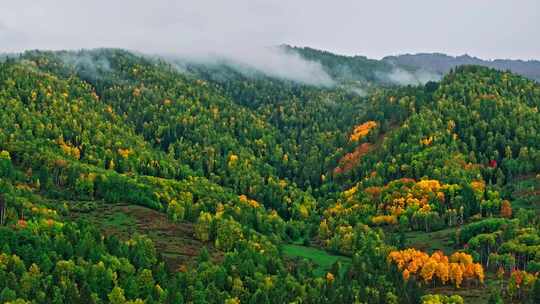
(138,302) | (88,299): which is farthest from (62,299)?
(138,302)

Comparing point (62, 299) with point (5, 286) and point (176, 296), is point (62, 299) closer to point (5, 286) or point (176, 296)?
point (5, 286)

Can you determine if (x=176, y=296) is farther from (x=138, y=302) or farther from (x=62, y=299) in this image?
(x=62, y=299)

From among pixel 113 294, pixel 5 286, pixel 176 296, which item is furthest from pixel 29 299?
pixel 176 296

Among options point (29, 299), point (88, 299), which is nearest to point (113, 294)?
point (88, 299)

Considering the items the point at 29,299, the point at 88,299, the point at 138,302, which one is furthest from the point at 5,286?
the point at 138,302

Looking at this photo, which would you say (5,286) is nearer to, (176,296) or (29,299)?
(29,299)

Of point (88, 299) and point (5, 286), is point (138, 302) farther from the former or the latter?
point (5, 286)
